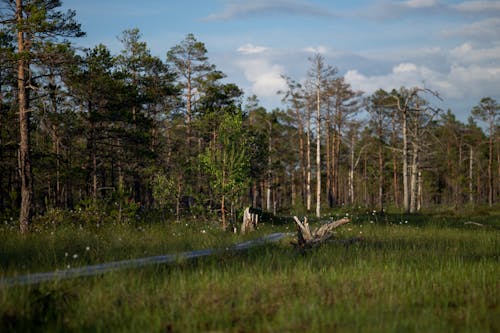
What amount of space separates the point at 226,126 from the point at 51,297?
36.7 ft

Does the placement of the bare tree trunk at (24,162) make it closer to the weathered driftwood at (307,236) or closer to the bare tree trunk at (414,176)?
the weathered driftwood at (307,236)

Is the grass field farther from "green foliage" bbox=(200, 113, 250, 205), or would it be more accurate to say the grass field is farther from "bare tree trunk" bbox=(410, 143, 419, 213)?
"bare tree trunk" bbox=(410, 143, 419, 213)

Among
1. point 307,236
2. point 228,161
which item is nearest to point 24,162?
point 228,161

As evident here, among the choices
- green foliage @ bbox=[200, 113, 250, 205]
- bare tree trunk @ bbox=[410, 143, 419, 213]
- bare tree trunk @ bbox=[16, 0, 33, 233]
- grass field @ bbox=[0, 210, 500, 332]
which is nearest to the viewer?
grass field @ bbox=[0, 210, 500, 332]

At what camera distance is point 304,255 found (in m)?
11.1

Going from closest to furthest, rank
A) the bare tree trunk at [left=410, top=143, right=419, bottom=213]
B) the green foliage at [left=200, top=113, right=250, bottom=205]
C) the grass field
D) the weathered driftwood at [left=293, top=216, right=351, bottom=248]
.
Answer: the grass field < the weathered driftwood at [left=293, top=216, right=351, bottom=248] < the green foliage at [left=200, top=113, right=250, bottom=205] < the bare tree trunk at [left=410, top=143, right=419, bottom=213]

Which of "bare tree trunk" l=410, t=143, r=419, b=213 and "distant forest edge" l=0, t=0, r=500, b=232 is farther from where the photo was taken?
"bare tree trunk" l=410, t=143, r=419, b=213

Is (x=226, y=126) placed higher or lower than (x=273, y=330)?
higher

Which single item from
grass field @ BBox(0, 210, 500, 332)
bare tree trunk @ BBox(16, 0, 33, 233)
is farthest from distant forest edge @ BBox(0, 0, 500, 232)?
grass field @ BBox(0, 210, 500, 332)

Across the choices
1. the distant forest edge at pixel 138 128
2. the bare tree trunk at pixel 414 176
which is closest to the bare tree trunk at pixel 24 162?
the distant forest edge at pixel 138 128

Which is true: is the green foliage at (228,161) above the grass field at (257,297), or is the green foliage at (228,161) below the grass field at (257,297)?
above

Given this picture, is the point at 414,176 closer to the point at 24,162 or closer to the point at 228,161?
the point at 228,161

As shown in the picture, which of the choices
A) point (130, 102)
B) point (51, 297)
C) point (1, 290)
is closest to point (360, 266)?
point (51, 297)

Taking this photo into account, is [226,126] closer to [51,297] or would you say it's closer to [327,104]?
[51,297]
